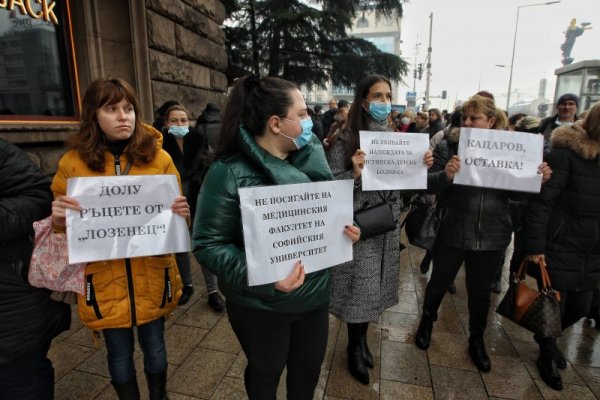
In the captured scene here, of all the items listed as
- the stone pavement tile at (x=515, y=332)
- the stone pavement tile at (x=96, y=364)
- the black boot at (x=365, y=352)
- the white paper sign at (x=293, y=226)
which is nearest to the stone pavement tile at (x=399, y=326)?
the black boot at (x=365, y=352)

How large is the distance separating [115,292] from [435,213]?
2348 mm

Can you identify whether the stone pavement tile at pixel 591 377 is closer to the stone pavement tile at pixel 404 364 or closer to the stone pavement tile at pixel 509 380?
the stone pavement tile at pixel 509 380

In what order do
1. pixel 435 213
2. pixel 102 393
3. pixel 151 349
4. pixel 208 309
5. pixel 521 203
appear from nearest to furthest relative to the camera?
pixel 151 349 → pixel 102 393 → pixel 521 203 → pixel 435 213 → pixel 208 309

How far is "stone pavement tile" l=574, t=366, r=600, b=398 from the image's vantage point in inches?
97.9

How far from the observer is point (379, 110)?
2389 mm

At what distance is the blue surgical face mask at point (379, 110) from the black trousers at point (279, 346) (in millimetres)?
1326

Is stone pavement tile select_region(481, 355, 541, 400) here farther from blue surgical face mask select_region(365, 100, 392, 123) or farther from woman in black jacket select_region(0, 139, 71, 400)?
woman in black jacket select_region(0, 139, 71, 400)

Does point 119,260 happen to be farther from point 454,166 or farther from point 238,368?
point 454,166

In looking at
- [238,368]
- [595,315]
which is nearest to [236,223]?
[238,368]

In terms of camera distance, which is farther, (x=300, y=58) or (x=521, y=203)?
(x=300, y=58)

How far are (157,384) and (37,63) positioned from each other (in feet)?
12.0

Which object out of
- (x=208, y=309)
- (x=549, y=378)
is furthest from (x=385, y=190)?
(x=208, y=309)

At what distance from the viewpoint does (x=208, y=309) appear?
3502 millimetres

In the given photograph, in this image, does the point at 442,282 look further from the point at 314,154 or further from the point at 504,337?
the point at 314,154
